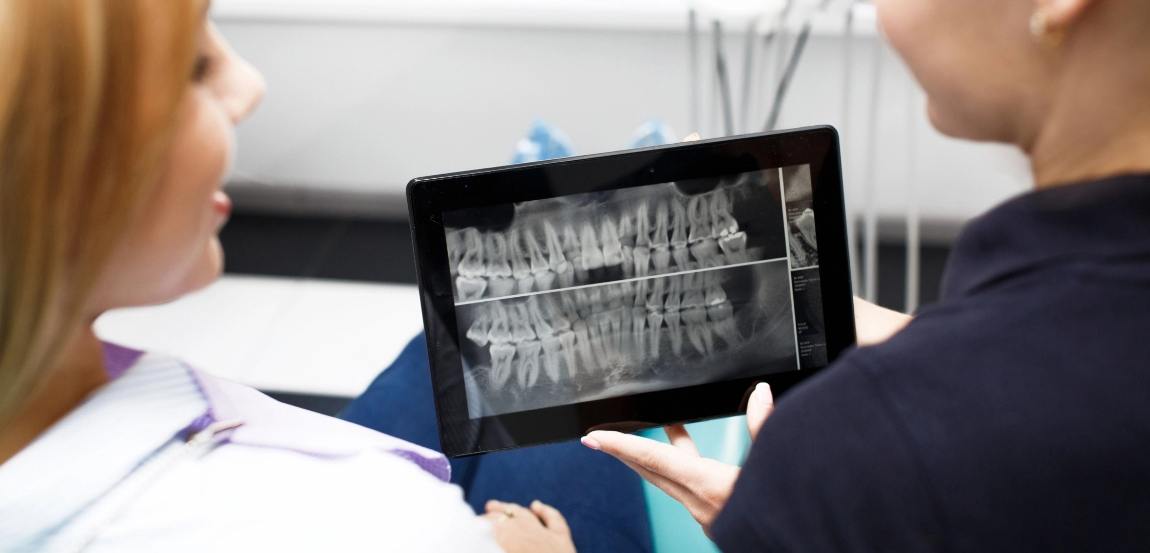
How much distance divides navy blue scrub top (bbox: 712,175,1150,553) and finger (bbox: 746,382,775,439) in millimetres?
200

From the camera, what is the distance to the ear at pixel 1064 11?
1.38ft

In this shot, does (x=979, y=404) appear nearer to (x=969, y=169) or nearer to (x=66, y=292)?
(x=66, y=292)

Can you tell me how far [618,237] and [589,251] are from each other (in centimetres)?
2

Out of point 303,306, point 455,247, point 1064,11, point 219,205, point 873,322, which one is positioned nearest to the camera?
point 1064,11

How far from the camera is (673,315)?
0.73m

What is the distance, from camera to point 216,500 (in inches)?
22.3

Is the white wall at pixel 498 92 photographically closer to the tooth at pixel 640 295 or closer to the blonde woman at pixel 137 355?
the tooth at pixel 640 295

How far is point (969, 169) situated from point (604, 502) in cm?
120

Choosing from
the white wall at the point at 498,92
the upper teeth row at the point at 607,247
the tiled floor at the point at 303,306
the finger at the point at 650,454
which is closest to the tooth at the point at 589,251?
the upper teeth row at the point at 607,247

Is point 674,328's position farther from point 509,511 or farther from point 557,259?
point 509,511

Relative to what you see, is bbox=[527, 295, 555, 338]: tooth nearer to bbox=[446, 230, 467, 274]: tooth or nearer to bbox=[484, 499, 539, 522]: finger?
bbox=[446, 230, 467, 274]: tooth

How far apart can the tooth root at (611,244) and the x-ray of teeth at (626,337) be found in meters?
0.02

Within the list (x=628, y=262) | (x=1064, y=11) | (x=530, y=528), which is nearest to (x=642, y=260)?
(x=628, y=262)

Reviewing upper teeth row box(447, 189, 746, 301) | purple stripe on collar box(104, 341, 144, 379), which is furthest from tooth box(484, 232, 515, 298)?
purple stripe on collar box(104, 341, 144, 379)
